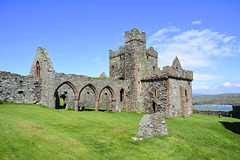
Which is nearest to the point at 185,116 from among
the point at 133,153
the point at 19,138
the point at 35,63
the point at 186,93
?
the point at 186,93

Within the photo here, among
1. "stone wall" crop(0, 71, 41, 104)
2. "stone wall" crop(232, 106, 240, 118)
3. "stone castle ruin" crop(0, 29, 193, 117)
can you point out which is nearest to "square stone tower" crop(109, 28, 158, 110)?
"stone castle ruin" crop(0, 29, 193, 117)

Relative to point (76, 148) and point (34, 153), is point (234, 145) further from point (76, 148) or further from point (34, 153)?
point (34, 153)

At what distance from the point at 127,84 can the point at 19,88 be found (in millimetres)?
15906

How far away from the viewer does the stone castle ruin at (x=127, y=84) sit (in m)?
22.5

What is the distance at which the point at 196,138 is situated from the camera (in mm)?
14039

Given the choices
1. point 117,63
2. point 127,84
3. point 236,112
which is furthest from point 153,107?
point 236,112

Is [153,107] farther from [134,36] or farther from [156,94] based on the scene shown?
[134,36]

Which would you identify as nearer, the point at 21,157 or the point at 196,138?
the point at 21,157

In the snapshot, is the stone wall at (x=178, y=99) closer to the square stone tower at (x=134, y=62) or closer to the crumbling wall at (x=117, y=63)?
the square stone tower at (x=134, y=62)

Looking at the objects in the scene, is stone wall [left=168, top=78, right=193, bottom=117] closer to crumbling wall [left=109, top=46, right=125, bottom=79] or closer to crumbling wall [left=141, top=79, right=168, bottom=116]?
crumbling wall [left=141, top=79, right=168, bottom=116]

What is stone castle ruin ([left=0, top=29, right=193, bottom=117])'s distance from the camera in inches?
886

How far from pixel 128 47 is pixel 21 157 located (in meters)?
24.7

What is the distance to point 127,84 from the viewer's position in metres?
29.1

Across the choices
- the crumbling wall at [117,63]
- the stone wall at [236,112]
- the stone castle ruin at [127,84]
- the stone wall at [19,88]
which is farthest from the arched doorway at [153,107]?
the stone wall at [19,88]
